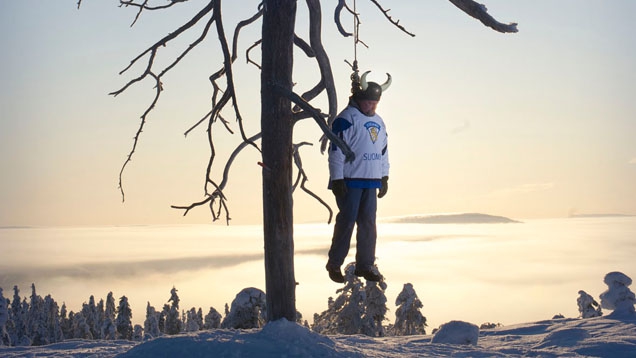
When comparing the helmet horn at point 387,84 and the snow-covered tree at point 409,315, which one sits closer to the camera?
the helmet horn at point 387,84

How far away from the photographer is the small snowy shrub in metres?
11.0

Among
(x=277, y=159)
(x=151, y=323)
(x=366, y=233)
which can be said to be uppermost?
Result: (x=277, y=159)

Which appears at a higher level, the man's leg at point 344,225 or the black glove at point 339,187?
the black glove at point 339,187

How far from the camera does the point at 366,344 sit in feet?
32.8

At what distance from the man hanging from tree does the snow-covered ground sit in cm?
129

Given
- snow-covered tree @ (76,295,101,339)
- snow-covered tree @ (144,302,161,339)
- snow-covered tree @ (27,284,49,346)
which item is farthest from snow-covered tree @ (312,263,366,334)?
snow-covered tree @ (76,295,101,339)

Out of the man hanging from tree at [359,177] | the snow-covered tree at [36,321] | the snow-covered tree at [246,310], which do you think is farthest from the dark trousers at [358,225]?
the snow-covered tree at [36,321]

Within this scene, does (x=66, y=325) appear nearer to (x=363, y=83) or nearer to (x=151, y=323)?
(x=151, y=323)

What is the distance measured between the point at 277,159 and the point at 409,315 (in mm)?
22683

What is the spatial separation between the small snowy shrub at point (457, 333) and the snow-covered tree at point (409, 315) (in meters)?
18.2

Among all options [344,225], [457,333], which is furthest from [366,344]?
[344,225]

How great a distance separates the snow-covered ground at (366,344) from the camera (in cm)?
755

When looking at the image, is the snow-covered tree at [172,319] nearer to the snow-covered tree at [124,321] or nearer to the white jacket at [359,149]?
the snow-covered tree at [124,321]

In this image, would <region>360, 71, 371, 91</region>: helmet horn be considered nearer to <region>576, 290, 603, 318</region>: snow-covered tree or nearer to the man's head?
the man's head
